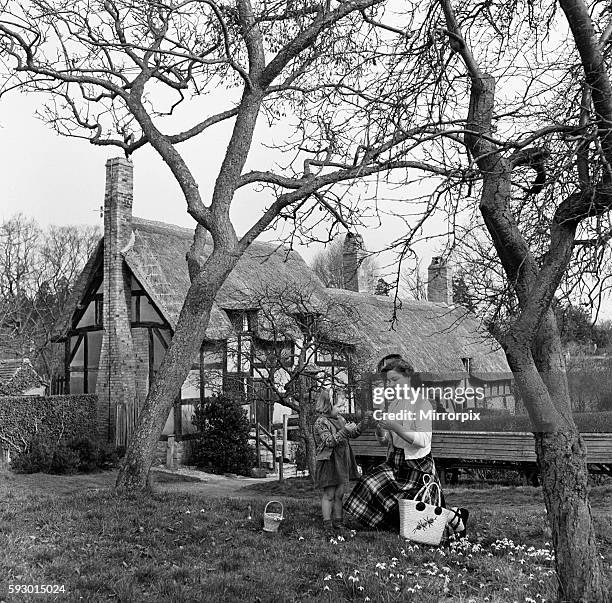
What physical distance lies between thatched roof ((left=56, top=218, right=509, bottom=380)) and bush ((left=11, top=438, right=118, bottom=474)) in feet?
11.9

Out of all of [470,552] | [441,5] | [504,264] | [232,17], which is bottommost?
[470,552]

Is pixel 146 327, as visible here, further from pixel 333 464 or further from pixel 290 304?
pixel 333 464

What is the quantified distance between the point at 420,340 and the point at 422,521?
21.9m

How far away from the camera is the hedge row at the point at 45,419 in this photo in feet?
57.4

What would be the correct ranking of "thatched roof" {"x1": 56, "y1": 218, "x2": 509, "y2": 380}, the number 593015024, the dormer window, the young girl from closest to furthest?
1. the number 593015024
2. the young girl
3. "thatched roof" {"x1": 56, "y1": 218, "x2": 509, "y2": 380}
4. the dormer window

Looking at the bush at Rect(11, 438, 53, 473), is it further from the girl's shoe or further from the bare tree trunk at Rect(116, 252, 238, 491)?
the girl's shoe

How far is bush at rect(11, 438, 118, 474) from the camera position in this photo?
53.9ft

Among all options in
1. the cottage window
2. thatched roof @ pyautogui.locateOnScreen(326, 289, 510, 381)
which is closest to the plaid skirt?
thatched roof @ pyautogui.locateOnScreen(326, 289, 510, 381)

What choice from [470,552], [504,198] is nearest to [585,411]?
[470,552]

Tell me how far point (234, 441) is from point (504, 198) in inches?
561

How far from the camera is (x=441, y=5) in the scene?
5.80 meters

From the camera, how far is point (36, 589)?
5.16 m

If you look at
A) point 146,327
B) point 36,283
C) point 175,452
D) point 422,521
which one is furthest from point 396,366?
point 36,283

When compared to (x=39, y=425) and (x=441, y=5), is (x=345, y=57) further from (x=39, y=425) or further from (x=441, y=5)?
(x=39, y=425)
